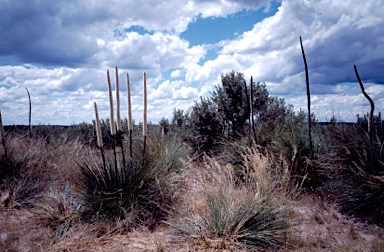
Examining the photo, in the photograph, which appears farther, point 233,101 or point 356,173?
point 233,101

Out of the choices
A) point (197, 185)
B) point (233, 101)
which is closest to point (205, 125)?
point (233, 101)

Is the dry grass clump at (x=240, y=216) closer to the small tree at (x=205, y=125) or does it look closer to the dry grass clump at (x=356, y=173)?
the dry grass clump at (x=356, y=173)

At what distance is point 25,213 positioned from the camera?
611 cm

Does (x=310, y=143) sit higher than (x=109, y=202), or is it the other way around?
(x=310, y=143)

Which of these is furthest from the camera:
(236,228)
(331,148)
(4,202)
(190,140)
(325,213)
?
(190,140)

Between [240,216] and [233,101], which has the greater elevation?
[233,101]

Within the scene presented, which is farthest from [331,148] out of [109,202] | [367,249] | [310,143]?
[109,202]

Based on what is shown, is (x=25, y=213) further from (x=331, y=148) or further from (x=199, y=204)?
(x=331, y=148)

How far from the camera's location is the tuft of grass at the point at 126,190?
5367 mm

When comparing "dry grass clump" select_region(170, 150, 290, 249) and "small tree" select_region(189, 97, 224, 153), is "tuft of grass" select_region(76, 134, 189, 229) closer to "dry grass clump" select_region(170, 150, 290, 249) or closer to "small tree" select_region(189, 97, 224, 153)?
"dry grass clump" select_region(170, 150, 290, 249)

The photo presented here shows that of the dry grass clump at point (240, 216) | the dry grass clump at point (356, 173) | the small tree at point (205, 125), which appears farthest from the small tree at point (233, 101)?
the dry grass clump at point (240, 216)

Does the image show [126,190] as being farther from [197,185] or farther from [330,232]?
[330,232]

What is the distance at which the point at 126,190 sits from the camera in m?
5.50

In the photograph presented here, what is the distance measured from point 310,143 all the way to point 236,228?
3706 mm
